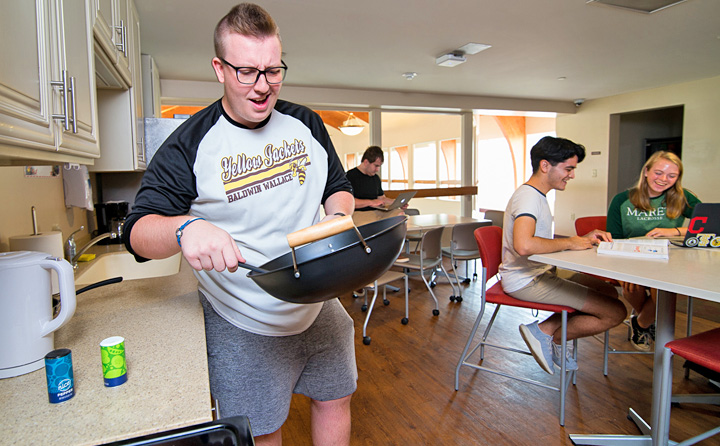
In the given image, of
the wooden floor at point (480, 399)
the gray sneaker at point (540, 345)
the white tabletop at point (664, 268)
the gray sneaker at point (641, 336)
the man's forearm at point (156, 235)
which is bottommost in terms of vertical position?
the wooden floor at point (480, 399)

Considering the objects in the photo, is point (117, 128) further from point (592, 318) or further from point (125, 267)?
point (592, 318)

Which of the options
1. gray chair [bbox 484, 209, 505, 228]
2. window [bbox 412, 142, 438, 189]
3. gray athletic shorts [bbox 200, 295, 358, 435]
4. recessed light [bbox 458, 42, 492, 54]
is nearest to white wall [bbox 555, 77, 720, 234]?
window [bbox 412, 142, 438, 189]

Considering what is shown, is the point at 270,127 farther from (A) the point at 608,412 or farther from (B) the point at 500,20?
(B) the point at 500,20

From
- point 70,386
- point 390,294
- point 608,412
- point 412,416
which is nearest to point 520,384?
point 608,412

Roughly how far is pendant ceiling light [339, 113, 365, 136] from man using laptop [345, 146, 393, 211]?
1.82 metres

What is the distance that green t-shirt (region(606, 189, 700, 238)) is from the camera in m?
2.65

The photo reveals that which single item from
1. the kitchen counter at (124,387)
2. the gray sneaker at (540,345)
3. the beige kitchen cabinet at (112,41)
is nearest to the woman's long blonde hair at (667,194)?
the gray sneaker at (540,345)

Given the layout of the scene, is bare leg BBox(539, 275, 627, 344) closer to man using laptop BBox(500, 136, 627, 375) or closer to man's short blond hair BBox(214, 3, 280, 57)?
man using laptop BBox(500, 136, 627, 375)

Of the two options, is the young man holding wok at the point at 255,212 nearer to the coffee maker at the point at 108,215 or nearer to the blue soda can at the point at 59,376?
the blue soda can at the point at 59,376

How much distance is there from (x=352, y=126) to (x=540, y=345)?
15.3 ft

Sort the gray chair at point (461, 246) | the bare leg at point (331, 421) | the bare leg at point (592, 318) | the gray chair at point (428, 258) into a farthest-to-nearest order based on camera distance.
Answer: the gray chair at point (461, 246)
the gray chair at point (428, 258)
the bare leg at point (592, 318)
the bare leg at point (331, 421)

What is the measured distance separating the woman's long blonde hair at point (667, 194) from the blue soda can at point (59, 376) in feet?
9.60

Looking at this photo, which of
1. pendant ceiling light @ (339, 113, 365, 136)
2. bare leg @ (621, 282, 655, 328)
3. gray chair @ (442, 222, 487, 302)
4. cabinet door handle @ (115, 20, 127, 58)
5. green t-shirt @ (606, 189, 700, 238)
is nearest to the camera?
cabinet door handle @ (115, 20, 127, 58)

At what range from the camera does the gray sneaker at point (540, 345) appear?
2.15m
